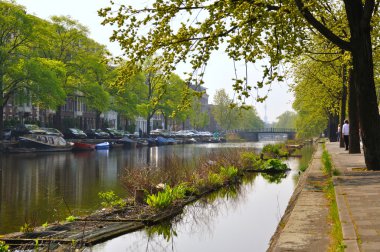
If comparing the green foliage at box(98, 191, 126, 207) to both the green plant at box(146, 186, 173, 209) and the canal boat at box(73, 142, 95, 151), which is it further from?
the canal boat at box(73, 142, 95, 151)

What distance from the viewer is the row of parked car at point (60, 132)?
193 feet

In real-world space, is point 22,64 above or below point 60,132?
above

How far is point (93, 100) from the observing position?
222ft

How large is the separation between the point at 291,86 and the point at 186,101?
92.6 feet

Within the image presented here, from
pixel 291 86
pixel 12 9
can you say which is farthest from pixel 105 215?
pixel 12 9

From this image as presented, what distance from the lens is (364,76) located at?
679 inches

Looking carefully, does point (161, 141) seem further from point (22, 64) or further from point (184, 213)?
point (184, 213)

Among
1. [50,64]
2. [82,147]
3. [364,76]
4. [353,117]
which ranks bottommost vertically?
[82,147]

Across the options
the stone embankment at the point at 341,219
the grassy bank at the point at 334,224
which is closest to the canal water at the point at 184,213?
the stone embankment at the point at 341,219

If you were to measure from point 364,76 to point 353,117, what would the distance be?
349 inches

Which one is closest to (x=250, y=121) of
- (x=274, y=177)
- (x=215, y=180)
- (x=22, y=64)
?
(x=22, y=64)

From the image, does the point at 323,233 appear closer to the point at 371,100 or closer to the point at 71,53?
the point at 371,100

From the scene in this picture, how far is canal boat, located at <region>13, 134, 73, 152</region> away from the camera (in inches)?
2239

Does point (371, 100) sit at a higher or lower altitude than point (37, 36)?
lower
